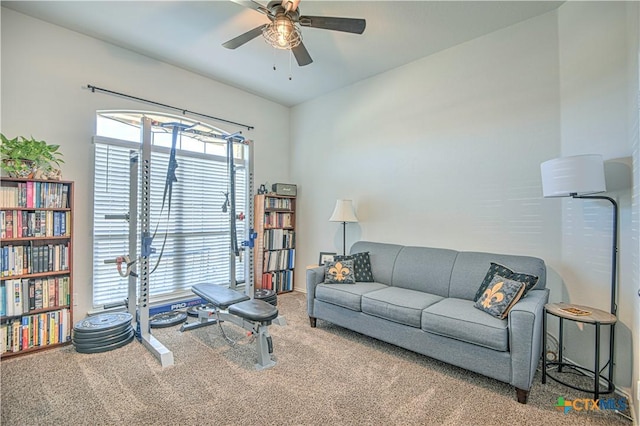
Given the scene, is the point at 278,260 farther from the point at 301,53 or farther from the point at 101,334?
the point at 301,53

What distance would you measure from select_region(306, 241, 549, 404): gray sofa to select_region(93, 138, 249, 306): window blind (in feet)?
6.00

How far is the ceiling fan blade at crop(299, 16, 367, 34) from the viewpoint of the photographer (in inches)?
84.5

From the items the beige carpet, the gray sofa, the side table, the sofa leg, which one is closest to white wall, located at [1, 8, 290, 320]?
the beige carpet

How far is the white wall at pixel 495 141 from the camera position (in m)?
2.41

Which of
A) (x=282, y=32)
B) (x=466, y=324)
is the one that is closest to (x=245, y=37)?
(x=282, y=32)

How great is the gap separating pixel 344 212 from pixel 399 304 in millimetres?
1619

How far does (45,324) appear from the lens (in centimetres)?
279

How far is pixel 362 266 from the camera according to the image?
143 inches

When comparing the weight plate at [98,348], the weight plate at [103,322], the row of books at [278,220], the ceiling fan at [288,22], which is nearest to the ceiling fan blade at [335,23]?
the ceiling fan at [288,22]

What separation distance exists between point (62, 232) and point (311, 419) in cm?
288

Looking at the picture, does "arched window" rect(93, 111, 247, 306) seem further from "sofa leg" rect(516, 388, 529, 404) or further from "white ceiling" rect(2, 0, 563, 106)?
"sofa leg" rect(516, 388, 529, 404)

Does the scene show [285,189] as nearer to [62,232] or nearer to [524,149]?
[62,232]

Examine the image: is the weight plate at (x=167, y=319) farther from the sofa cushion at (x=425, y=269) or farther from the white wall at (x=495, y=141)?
the sofa cushion at (x=425, y=269)

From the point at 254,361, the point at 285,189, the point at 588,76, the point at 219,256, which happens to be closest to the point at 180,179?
the point at 219,256
